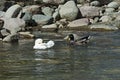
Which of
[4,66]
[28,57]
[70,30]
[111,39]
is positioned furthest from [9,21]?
[4,66]

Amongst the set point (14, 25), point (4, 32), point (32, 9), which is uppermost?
point (4, 32)

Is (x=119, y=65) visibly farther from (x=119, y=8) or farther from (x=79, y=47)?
(x=119, y=8)

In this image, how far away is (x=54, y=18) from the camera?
38156 millimetres

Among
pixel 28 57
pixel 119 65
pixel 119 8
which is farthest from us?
pixel 119 8

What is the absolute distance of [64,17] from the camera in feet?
124

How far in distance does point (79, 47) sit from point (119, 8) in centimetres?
1837

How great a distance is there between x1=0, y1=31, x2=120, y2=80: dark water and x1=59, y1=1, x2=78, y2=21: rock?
350 inches

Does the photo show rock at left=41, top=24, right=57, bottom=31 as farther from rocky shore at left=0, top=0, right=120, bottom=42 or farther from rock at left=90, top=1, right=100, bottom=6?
rock at left=90, top=1, right=100, bottom=6

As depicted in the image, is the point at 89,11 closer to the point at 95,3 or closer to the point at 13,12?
the point at 95,3

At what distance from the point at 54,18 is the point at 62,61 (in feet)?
56.7

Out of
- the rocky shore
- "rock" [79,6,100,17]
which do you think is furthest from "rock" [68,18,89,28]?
"rock" [79,6,100,17]

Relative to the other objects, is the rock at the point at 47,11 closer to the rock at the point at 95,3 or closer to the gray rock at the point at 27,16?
the gray rock at the point at 27,16

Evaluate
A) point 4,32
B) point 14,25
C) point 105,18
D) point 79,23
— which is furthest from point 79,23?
point 4,32

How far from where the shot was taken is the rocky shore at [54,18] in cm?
3300
